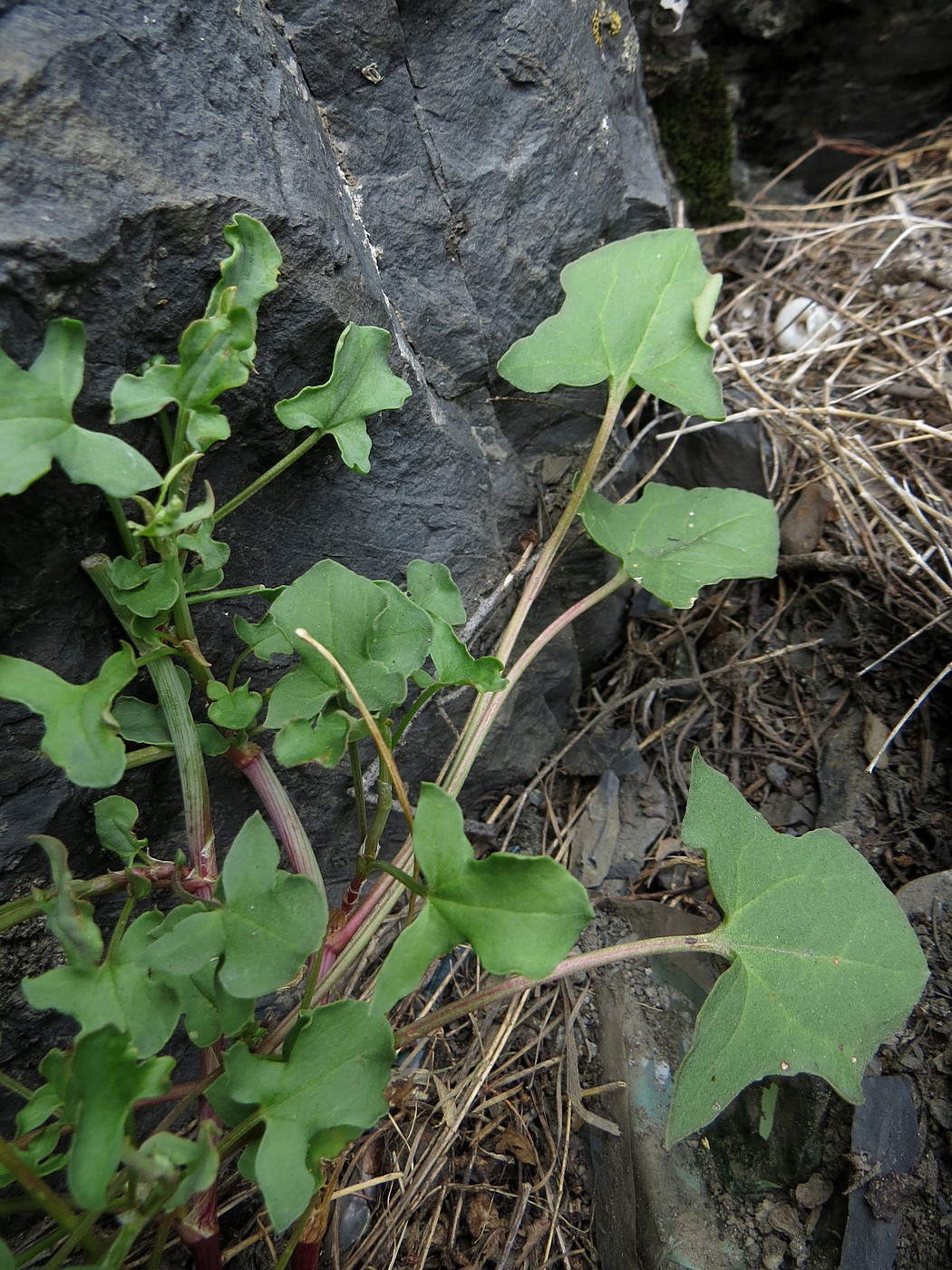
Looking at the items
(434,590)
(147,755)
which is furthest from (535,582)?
(147,755)

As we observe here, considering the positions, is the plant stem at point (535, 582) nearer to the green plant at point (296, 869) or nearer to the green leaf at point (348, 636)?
the green plant at point (296, 869)

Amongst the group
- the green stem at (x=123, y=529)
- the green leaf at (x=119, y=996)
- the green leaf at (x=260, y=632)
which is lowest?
the green leaf at (x=119, y=996)

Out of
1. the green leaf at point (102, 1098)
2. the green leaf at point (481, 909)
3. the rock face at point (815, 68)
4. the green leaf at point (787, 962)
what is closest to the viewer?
the green leaf at point (102, 1098)

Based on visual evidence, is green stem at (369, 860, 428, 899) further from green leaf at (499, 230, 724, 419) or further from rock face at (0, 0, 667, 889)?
green leaf at (499, 230, 724, 419)

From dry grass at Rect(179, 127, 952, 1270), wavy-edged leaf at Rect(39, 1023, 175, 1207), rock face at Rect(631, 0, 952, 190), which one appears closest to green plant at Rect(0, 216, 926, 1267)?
wavy-edged leaf at Rect(39, 1023, 175, 1207)

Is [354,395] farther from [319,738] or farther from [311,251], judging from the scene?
[319,738]

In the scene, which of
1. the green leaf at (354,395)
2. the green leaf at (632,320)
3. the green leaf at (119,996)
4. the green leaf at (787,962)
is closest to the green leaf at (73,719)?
the green leaf at (119,996)

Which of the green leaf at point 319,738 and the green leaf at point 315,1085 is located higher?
the green leaf at point 319,738

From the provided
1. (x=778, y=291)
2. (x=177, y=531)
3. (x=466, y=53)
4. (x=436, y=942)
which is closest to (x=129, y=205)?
(x=177, y=531)
